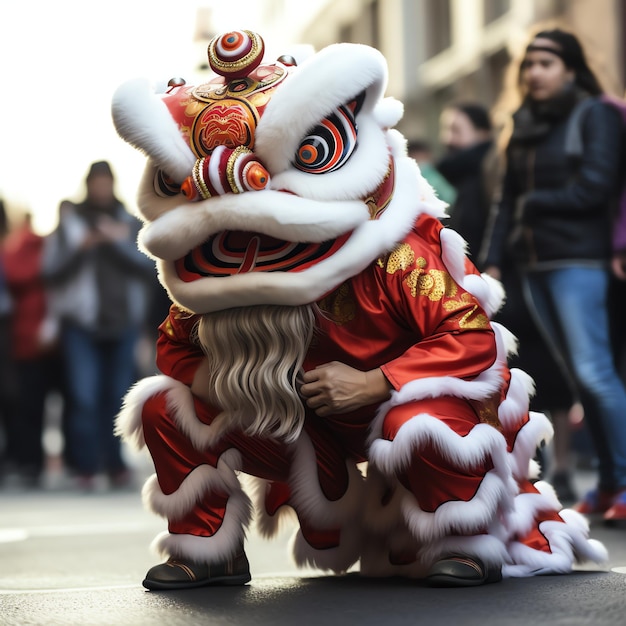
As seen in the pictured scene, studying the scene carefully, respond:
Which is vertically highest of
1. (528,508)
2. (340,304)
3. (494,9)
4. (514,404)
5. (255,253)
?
(494,9)

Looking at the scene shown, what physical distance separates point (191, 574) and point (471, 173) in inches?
117

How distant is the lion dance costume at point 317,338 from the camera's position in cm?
319

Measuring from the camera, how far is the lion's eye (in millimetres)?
3250

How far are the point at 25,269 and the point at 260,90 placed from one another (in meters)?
4.95

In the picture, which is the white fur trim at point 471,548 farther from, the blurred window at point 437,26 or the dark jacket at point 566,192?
the blurred window at point 437,26

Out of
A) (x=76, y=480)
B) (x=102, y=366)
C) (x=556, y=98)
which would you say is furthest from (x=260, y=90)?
(x=76, y=480)

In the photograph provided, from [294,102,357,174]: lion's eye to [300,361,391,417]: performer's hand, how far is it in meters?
0.47

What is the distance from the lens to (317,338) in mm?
3328

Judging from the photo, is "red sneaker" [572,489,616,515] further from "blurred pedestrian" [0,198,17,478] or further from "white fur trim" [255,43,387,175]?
"blurred pedestrian" [0,198,17,478]

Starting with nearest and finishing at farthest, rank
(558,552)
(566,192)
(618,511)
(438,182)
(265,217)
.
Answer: (265,217)
(558,552)
(618,511)
(566,192)
(438,182)

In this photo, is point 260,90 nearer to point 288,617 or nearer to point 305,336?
point 305,336

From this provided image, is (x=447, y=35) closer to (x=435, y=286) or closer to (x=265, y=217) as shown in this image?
(x=435, y=286)

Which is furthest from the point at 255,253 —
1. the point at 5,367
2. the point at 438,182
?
the point at 5,367

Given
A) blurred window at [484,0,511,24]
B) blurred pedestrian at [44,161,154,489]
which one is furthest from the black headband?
blurred window at [484,0,511,24]
